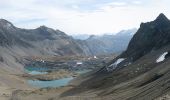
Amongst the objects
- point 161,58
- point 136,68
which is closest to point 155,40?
point 136,68

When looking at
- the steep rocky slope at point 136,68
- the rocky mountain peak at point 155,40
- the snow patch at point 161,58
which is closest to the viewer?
the steep rocky slope at point 136,68

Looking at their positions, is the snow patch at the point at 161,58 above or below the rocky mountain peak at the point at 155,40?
below

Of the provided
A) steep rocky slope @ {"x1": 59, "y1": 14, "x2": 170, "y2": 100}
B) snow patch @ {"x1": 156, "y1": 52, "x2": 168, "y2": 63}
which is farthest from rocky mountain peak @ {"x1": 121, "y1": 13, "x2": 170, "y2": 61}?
snow patch @ {"x1": 156, "y1": 52, "x2": 168, "y2": 63}

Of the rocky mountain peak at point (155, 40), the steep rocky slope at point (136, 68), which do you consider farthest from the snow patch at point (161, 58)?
the rocky mountain peak at point (155, 40)

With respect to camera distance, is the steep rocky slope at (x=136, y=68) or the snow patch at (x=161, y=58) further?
the snow patch at (x=161, y=58)

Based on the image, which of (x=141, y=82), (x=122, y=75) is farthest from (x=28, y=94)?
(x=141, y=82)

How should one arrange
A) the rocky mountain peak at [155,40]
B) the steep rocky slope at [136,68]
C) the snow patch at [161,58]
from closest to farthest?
the steep rocky slope at [136,68], the snow patch at [161,58], the rocky mountain peak at [155,40]

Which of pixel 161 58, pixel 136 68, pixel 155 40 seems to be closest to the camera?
pixel 161 58

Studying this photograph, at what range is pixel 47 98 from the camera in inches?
5241

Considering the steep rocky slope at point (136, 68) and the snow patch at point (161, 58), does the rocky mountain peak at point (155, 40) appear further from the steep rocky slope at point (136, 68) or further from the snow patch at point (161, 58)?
the snow patch at point (161, 58)

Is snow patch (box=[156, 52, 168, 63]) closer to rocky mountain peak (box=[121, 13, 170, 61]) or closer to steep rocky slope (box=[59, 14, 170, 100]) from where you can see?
steep rocky slope (box=[59, 14, 170, 100])

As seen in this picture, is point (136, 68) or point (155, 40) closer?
point (136, 68)

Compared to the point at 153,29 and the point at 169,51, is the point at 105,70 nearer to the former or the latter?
the point at 153,29

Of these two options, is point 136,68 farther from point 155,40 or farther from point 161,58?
point 155,40
